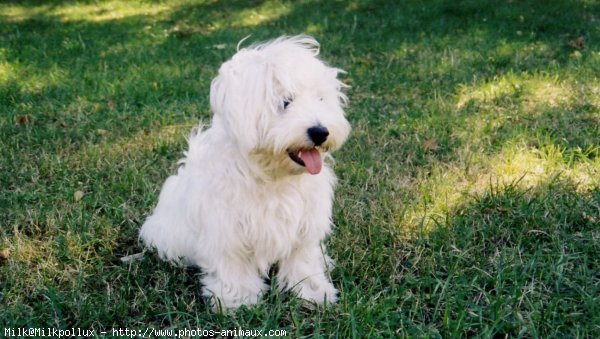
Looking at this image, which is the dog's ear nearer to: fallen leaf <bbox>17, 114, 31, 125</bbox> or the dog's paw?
the dog's paw

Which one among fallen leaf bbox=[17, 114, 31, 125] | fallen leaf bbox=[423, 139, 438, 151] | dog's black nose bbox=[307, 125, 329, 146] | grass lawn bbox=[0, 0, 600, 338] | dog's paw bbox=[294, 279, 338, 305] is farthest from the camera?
fallen leaf bbox=[17, 114, 31, 125]

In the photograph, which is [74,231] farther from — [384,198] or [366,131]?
[366,131]

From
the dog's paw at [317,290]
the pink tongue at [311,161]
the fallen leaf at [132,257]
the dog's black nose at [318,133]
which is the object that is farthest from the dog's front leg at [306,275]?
the fallen leaf at [132,257]

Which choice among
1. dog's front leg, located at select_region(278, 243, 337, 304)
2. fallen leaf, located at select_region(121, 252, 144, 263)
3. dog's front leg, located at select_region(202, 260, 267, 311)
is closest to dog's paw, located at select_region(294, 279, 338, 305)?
dog's front leg, located at select_region(278, 243, 337, 304)

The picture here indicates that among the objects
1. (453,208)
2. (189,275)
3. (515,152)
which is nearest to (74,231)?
(189,275)

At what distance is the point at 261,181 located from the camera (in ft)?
8.00

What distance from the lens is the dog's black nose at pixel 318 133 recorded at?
2.23m

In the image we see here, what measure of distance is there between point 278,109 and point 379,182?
1.51 metres

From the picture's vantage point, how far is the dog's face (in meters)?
2.24

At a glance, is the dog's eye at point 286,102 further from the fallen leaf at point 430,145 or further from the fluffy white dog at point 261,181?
the fallen leaf at point 430,145

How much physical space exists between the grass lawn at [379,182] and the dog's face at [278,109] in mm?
692

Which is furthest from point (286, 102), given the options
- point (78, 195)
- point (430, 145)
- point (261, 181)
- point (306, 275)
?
point (430, 145)

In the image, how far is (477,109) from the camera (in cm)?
482

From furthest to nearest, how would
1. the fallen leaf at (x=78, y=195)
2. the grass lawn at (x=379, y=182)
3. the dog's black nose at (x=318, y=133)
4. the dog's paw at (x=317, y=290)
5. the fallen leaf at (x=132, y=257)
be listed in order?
the fallen leaf at (x=78, y=195) → the fallen leaf at (x=132, y=257) → the dog's paw at (x=317, y=290) → the grass lawn at (x=379, y=182) → the dog's black nose at (x=318, y=133)
